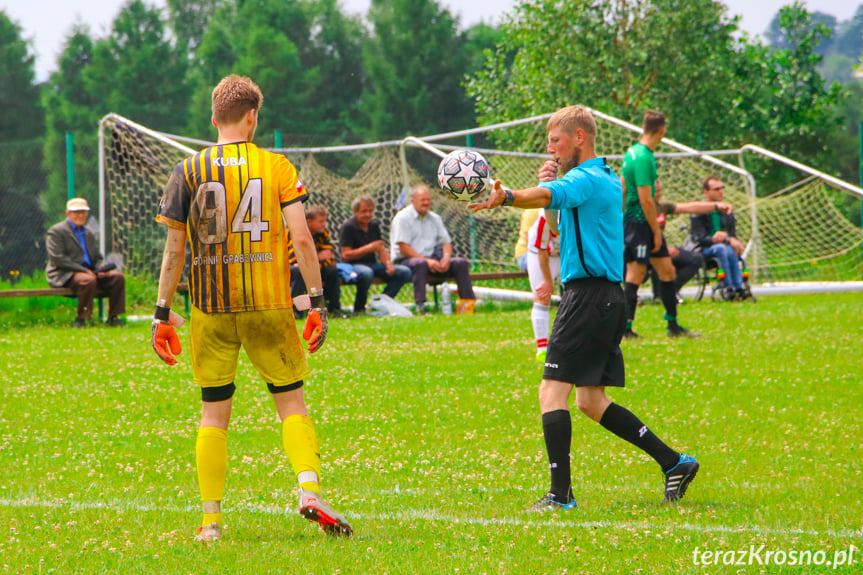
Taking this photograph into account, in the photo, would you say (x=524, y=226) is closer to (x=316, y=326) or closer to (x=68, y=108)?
(x=316, y=326)

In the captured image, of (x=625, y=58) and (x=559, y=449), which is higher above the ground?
(x=625, y=58)

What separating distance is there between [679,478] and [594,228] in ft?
4.74

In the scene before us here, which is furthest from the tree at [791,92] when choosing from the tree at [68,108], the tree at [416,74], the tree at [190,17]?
the tree at [190,17]

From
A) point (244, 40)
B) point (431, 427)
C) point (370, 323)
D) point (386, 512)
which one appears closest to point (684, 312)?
point (370, 323)

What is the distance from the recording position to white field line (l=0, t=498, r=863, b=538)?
4.77 metres

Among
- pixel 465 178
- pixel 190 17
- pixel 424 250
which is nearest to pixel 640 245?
pixel 424 250

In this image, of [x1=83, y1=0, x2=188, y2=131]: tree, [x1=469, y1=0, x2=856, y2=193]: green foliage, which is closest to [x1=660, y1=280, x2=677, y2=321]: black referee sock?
[x1=469, y1=0, x2=856, y2=193]: green foliage

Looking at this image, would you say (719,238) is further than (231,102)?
Yes

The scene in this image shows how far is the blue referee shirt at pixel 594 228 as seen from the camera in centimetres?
539

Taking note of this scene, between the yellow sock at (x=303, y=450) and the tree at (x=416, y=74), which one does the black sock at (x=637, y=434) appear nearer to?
the yellow sock at (x=303, y=450)

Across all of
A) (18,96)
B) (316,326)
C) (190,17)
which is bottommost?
(316,326)

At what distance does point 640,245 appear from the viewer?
11.3m

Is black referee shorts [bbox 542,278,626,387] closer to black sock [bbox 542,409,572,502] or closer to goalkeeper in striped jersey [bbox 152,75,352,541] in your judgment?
black sock [bbox 542,409,572,502]

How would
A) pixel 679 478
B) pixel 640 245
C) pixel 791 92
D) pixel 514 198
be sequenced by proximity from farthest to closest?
pixel 791 92, pixel 640 245, pixel 679 478, pixel 514 198
